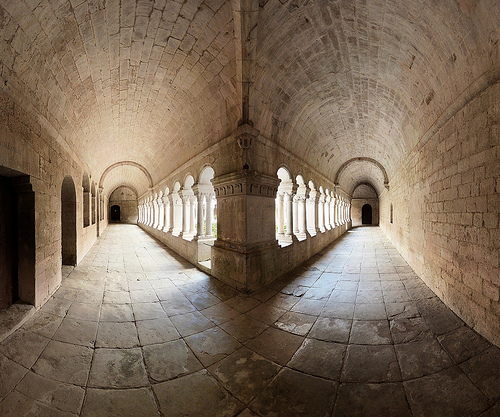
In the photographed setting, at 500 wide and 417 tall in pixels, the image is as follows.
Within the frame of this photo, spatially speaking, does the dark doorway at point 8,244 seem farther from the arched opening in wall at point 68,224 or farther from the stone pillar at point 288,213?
the stone pillar at point 288,213

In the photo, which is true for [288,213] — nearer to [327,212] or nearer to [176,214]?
[176,214]

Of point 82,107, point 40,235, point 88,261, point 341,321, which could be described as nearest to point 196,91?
point 82,107

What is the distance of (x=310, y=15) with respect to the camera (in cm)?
368

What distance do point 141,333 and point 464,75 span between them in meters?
5.50

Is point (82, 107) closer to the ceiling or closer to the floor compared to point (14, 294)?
closer to the ceiling

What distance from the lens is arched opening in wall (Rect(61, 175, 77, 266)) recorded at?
6.14 meters

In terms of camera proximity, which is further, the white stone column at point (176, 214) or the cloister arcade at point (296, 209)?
the white stone column at point (176, 214)

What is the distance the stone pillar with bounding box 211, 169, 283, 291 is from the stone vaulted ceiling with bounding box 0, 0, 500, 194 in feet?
3.84

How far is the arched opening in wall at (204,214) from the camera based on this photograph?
22.1 feet

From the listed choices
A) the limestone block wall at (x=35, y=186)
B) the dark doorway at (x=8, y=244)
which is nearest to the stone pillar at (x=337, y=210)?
the limestone block wall at (x=35, y=186)

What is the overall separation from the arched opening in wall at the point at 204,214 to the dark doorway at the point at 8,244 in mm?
3676

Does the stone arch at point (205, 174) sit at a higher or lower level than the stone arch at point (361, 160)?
lower

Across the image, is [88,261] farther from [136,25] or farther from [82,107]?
[136,25]

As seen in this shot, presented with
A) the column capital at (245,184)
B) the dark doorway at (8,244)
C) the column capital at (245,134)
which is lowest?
the dark doorway at (8,244)
